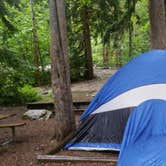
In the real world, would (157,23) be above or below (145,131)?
above

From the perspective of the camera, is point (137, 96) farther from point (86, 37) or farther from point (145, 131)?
point (86, 37)

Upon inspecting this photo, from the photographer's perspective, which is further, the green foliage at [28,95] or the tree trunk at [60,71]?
the green foliage at [28,95]

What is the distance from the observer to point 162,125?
5.43 m

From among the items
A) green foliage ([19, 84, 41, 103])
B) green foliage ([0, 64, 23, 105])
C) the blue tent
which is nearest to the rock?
green foliage ([19, 84, 41, 103])

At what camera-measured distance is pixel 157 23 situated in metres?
9.47

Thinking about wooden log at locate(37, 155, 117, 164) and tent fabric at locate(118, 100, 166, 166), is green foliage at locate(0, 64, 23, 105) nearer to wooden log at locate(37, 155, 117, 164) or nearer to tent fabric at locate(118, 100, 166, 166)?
wooden log at locate(37, 155, 117, 164)

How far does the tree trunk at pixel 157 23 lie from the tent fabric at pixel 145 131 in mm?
4235

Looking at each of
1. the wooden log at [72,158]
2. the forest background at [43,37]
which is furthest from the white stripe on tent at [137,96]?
the forest background at [43,37]

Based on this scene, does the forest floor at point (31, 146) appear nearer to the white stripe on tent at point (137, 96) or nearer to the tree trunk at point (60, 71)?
the tree trunk at point (60, 71)

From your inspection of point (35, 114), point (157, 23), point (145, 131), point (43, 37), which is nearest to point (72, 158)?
point (145, 131)

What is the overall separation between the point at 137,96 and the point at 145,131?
0.64 m

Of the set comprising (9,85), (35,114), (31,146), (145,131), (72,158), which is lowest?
(35,114)

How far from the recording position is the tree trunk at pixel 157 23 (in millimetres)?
9289

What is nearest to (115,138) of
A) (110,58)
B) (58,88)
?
(58,88)
